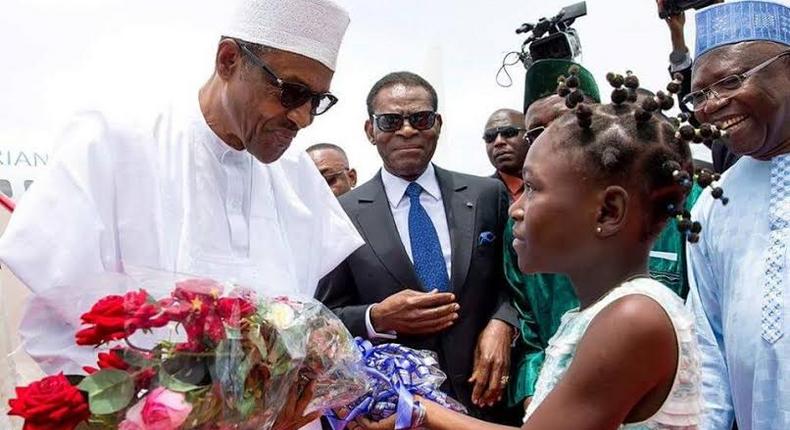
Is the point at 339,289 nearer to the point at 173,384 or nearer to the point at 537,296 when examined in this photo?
the point at 537,296

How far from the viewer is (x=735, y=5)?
3.24 metres

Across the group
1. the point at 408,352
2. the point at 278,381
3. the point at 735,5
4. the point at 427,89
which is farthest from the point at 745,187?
the point at 278,381

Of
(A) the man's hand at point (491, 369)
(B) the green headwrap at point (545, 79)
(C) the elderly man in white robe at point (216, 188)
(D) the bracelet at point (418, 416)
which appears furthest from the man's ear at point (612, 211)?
(B) the green headwrap at point (545, 79)

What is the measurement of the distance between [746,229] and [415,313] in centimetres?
136

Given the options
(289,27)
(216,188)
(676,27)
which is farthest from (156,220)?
(676,27)

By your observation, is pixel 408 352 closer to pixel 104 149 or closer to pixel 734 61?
pixel 104 149

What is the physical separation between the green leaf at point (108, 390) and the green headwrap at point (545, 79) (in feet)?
8.62

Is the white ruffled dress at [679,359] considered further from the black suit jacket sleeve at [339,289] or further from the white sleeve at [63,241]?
the black suit jacket sleeve at [339,289]

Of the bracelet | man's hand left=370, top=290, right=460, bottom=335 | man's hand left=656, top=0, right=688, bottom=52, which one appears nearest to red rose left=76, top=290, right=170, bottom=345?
the bracelet

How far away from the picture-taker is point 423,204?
4066 mm

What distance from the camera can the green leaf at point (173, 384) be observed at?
1.52 meters

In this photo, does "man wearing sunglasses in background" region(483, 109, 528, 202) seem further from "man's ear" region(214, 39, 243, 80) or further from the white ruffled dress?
the white ruffled dress

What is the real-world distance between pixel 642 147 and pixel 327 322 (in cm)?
90

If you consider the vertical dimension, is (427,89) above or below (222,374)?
above
